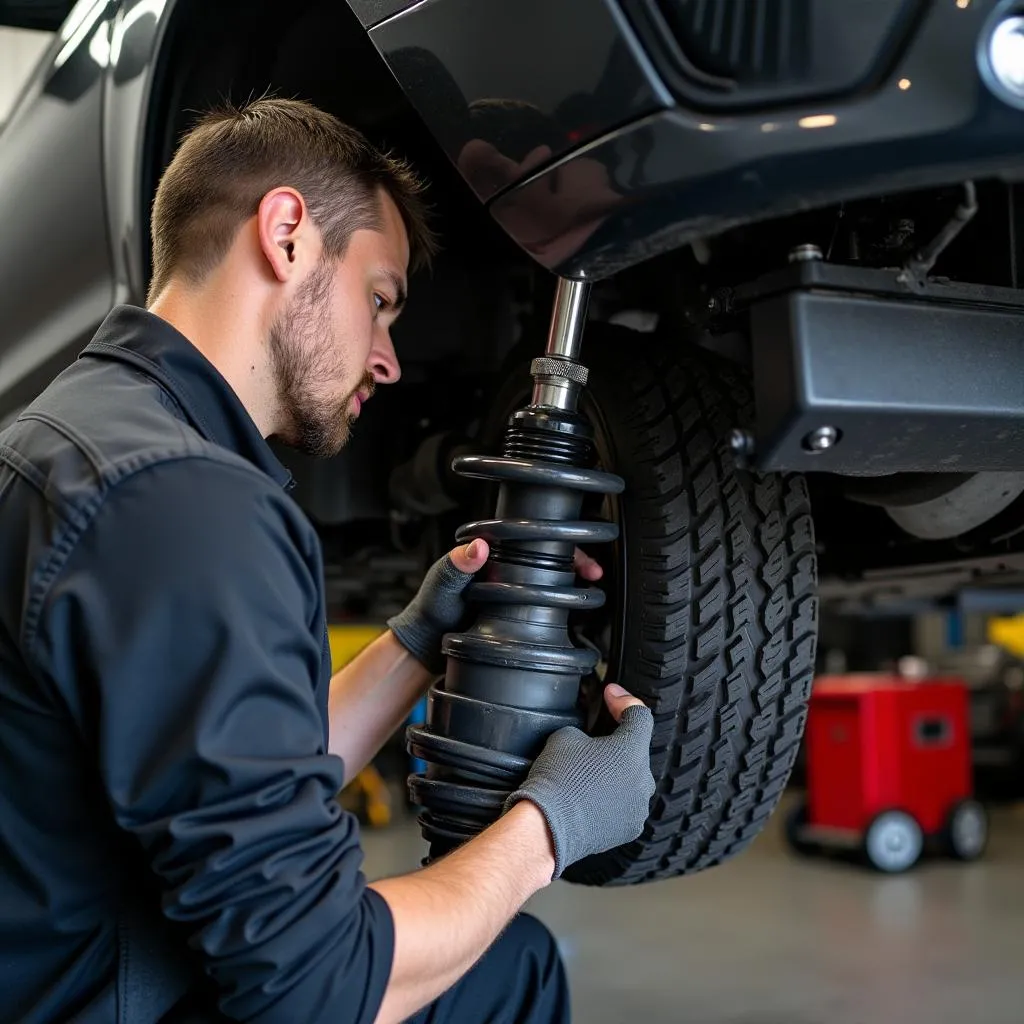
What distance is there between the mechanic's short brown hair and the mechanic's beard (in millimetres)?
42

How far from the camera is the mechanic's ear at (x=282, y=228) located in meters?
0.89

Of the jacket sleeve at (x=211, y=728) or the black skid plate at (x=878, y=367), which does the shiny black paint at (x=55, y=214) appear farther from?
the black skid plate at (x=878, y=367)

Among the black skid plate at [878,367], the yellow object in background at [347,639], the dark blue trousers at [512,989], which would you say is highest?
the black skid plate at [878,367]

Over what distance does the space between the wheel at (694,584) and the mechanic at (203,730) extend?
83 mm

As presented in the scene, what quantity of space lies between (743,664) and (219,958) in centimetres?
51

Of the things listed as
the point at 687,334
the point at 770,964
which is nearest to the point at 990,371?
the point at 687,334

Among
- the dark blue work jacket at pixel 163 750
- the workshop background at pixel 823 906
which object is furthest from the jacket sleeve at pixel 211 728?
the workshop background at pixel 823 906

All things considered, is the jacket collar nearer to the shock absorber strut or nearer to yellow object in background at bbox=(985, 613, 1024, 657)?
the shock absorber strut

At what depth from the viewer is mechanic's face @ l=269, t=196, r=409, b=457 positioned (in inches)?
35.9

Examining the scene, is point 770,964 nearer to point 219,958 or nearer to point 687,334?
point 687,334

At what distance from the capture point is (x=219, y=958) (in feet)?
2.16

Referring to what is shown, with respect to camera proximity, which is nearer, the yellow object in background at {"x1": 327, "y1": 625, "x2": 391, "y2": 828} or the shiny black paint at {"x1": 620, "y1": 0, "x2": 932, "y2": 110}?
the shiny black paint at {"x1": 620, "y1": 0, "x2": 932, "y2": 110}

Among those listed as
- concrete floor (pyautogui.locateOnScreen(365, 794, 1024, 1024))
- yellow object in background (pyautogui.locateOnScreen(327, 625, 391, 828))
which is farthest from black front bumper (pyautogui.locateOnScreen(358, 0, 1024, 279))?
yellow object in background (pyautogui.locateOnScreen(327, 625, 391, 828))

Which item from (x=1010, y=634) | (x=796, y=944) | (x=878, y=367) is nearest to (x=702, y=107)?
(x=878, y=367)
